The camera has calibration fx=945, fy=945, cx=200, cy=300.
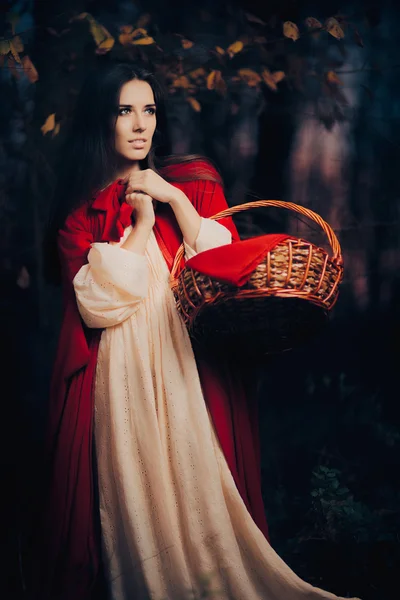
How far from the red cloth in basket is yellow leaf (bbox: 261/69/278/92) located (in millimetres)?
815

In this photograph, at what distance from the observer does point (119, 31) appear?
10.6 feet

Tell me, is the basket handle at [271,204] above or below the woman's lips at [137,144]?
below

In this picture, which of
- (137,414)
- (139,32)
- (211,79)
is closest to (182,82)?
(211,79)

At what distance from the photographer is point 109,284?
2.93 m

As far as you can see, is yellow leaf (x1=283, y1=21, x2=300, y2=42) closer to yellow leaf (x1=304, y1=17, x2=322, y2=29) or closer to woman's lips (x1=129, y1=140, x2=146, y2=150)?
yellow leaf (x1=304, y1=17, x2=322, y2=29)

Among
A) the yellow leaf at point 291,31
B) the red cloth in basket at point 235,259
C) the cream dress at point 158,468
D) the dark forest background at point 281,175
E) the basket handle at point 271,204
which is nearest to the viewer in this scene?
the red cloth in basket at point 235,259

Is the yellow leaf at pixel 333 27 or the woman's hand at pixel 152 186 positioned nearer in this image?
the woman's hand at pixel 152 186

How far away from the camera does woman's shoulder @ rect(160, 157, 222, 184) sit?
318 cm

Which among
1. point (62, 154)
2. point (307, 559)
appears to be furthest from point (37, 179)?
point (307, 559)

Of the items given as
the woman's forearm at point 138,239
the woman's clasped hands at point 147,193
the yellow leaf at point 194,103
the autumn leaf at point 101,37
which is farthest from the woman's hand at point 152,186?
the autumn leaf at point 101,37

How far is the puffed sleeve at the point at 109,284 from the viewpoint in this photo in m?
2.92

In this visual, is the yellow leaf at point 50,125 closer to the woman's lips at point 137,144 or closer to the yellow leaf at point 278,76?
the woman's lips at point 137,144

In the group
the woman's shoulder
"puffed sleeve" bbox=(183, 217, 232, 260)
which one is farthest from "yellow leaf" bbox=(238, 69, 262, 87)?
"puffed sleeve" bbox=(183, 217, 232, 260)

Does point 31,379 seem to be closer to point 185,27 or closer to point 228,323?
point 228,323
